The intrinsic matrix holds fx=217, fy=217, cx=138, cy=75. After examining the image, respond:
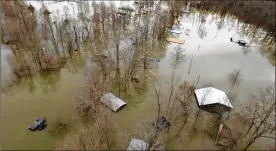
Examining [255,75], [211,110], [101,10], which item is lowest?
[211,110]

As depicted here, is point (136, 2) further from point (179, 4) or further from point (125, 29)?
point (125, 29)

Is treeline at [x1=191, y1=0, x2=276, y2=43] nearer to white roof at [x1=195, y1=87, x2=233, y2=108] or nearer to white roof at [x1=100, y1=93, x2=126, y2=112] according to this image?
white roof at [x1=195, y1=87, x2=233, y2=108]

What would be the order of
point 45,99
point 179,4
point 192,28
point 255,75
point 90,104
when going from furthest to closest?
point 179,4
point 192,28
point 255,75
point 45,99
point 90,104

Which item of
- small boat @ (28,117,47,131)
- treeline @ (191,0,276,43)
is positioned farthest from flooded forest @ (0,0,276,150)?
treeline @ (191,0,276,43)

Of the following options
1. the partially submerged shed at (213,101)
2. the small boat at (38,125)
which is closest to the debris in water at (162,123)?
the partially submerged shed at (213,101)

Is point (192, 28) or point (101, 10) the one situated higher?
point (101, 10)

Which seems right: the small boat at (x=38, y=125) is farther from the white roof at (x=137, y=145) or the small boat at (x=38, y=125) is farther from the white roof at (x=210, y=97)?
the white roof at (x=210, y=97)

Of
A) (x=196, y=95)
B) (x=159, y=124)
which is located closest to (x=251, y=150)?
(x=196, y=95)
